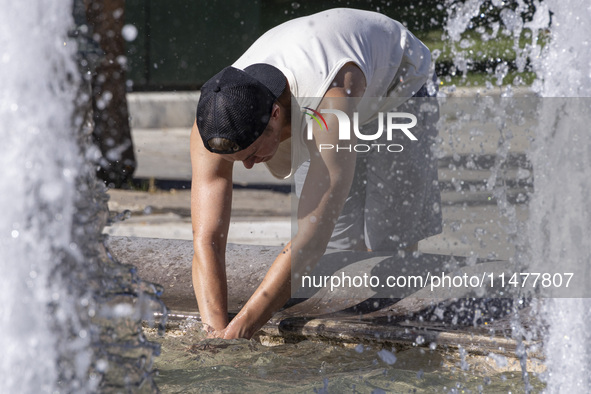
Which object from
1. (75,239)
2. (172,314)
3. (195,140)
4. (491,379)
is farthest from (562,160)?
(75,239)

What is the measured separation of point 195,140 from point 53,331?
3.79 feet

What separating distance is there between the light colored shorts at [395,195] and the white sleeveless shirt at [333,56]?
186 mm

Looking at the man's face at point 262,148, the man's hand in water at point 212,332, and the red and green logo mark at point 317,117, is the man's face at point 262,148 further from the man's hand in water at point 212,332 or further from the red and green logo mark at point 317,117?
the man's hand in water at point 212,332

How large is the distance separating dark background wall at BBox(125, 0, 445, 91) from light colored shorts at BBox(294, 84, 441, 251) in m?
7.75

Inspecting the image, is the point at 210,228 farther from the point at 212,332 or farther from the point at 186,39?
the point at 186,39

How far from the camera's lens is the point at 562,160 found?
9.13 feet

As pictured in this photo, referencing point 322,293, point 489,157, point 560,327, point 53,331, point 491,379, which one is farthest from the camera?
point 489,157

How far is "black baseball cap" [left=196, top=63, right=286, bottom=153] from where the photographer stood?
2256 millimetres

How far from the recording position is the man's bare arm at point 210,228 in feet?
8.73

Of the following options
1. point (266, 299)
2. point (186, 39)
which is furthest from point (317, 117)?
point (186, 39)

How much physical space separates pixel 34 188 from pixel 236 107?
2.35 ft

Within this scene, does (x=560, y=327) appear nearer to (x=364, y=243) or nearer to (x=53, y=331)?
(x=364, y=243)

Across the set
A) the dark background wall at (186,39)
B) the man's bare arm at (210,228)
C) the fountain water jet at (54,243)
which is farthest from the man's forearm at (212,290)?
the dark background wall at (186,39)

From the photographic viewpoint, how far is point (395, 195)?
3.09 m
